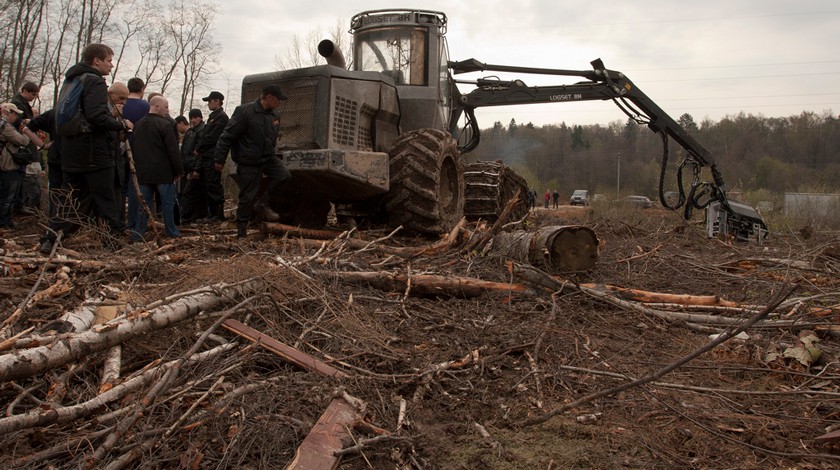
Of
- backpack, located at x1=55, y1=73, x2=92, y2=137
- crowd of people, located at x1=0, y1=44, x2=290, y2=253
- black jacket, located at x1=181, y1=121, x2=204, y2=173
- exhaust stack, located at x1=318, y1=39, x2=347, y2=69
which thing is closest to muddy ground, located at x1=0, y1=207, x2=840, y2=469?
crowd of people, located at x1=0, y1=44, x2=290, y2=253

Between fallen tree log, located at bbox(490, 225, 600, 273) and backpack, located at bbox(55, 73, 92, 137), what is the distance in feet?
12.8

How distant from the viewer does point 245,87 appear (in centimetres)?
733

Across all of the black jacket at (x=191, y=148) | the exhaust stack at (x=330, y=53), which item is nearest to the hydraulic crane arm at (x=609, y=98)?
the exhaust stack at (x=330, y=53)

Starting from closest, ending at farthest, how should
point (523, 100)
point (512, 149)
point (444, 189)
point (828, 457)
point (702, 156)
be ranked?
point (828, 457) < point (444, 189) < point (523, 100) < point (702, 156) < point (512, 149)

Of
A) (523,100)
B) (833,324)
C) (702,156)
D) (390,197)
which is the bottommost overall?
(833,324)

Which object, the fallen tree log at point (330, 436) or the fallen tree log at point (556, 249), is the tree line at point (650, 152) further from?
the fallen tree log at point (330, 436)

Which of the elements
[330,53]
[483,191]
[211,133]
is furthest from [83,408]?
[483,191]

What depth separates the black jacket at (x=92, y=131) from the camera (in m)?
5.55

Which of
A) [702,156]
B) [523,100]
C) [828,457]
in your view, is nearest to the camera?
[828,457]

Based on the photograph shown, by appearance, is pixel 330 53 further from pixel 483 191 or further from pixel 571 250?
pixel 571 250

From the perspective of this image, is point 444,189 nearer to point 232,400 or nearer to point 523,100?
point 523,100

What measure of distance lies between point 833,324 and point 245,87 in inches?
243

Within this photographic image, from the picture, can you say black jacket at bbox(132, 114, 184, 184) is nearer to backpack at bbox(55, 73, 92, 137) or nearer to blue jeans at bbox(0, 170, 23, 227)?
backpack at bbox(55, 73, 92, 137)

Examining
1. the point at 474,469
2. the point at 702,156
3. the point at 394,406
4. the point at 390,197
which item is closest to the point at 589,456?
the point at 474,469
